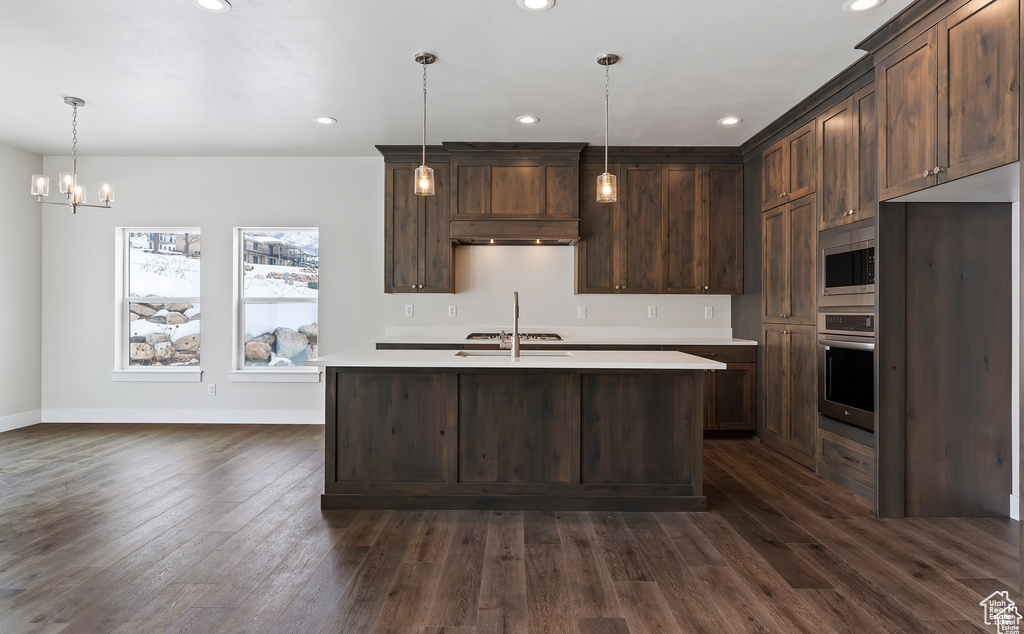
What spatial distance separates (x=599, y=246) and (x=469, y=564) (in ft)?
Result: 11.4

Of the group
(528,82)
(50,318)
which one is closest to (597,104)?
(528,82)

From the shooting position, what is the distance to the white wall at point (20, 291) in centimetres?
514

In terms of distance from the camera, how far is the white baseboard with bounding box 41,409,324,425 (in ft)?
18.2

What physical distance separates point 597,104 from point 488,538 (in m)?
3.08

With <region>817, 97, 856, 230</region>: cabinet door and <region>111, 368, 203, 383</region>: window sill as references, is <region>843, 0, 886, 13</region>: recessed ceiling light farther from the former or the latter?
<region>111, 368, 203, 383</region>: window sill

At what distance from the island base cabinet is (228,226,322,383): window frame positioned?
8.12ft

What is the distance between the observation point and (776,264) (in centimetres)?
451

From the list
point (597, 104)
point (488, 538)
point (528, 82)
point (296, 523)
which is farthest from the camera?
point (597, 104)

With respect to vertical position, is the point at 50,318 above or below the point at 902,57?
below

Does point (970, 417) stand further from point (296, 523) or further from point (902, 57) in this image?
point (296, 523)

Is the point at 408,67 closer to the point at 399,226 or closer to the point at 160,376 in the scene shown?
the point at 399,226

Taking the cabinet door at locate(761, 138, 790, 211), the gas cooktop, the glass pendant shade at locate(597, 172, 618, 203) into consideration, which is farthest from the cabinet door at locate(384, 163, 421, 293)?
the cabinet door at locate(761, 138, 790, 211)

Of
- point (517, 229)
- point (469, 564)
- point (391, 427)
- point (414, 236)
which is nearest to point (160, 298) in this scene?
point (414, 236)

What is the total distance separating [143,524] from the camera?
291cm
